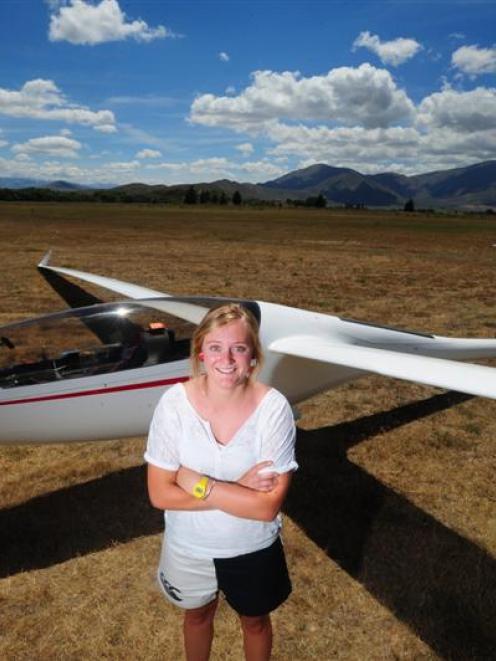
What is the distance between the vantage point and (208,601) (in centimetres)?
282

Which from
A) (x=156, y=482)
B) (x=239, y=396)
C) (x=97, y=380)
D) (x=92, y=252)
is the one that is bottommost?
(x=92, y=252)

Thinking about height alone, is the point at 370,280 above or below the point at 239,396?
below

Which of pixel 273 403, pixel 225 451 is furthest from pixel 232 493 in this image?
pixel 273 403

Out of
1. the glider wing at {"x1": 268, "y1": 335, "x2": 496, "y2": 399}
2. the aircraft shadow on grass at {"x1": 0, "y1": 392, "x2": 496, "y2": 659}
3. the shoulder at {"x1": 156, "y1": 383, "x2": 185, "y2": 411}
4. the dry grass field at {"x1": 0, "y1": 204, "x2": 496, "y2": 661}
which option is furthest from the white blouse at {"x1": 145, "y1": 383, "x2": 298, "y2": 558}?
the aircraft shadow on grass at {"x1": 0, "y1": 392, "x2": 496, "y2": 659}

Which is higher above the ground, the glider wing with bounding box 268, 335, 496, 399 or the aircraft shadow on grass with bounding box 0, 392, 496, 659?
the glider wing with bounding box 268, 335, 496, 399

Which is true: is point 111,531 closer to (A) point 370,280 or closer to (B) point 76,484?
(B) point 76,484

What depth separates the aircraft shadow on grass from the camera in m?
4.05

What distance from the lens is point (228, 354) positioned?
229 cm

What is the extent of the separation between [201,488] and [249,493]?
0.21 metres

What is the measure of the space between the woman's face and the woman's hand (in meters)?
0.37

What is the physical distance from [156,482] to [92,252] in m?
27.6

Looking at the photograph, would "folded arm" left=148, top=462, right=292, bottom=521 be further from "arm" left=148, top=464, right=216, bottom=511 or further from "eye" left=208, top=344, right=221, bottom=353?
"eye" left=208, top=344, right=221, bottom=353

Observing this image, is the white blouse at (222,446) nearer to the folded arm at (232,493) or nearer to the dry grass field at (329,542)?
the folded arm at (232,493)

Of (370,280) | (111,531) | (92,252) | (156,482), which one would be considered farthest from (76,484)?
(92,252)
